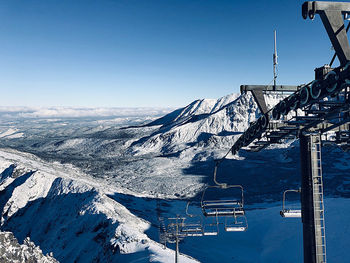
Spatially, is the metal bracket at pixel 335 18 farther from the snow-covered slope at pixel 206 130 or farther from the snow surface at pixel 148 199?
the snow-covered slope at pixel 206 130

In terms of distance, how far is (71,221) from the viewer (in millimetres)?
31188

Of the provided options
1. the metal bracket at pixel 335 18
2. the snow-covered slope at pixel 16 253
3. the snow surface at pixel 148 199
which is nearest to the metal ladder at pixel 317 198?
the metal bracket at pixel 335 18

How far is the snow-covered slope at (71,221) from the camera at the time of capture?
2294 centimetres

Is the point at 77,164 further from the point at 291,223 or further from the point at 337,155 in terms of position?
the point at 337,155

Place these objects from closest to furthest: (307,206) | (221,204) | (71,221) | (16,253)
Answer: (307,206) < (221,204) < (16,253) < (71,221)

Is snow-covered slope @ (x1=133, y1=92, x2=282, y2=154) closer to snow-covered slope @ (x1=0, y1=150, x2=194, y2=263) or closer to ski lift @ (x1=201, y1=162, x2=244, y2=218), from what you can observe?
ski lift @ (x1=201, y1=162, x2=244, y2=218)

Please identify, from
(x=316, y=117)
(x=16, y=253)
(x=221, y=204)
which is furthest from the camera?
(x=16, y=253)

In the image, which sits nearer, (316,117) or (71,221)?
(316,117)

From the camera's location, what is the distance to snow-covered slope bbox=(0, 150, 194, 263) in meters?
22.9

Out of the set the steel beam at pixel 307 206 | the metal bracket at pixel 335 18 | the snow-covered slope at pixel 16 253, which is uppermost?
the metal bracket at pixel 335 18

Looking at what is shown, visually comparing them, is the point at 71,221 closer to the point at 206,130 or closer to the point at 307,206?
the point at 307,206

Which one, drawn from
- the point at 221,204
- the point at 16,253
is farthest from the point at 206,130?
the point at 221,204

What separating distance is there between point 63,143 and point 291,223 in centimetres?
10929

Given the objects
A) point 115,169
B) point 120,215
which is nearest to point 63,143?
point 115,169
